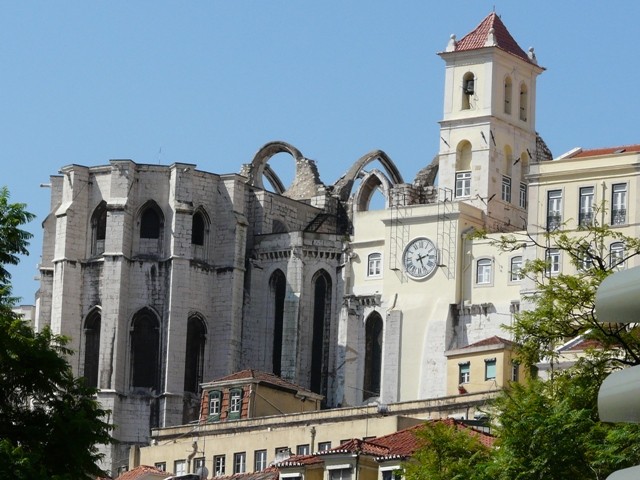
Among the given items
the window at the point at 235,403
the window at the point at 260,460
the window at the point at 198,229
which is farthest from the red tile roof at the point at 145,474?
the window at the point at 198,229

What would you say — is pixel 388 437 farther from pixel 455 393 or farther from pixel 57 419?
pixel 57 419

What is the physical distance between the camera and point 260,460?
86062 millimetres

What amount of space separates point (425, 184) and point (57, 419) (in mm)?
66326

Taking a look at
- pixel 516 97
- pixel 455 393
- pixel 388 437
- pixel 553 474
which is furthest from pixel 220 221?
pixel 553 474

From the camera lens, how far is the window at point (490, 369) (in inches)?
3578

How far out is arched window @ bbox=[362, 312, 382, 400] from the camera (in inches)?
4232

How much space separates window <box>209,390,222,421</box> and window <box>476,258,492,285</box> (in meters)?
13.1

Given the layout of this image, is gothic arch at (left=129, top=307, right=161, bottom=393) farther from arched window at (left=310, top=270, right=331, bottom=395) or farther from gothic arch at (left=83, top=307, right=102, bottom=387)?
arched window at (left=310, top=270, right=331, bottom=395)

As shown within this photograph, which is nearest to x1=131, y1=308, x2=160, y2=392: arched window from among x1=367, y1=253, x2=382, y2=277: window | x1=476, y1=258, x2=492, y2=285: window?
x1=367, y1=253, x2=382, y2=277: window

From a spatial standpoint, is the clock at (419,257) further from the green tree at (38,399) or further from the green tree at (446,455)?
the green tree at (38,399)

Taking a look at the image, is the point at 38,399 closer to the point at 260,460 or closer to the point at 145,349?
the point at 260,460

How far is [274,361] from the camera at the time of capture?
113m

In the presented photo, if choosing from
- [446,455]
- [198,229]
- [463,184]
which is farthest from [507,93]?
[446,455]

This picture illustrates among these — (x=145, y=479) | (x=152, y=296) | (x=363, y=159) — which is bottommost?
(x=145, y=479)
